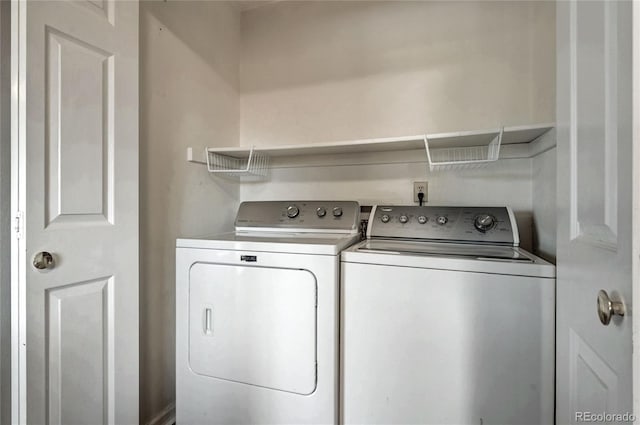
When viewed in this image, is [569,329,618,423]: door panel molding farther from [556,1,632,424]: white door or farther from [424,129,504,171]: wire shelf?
[424,129,504,171]: wire shelf

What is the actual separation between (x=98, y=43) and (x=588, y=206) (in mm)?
1633

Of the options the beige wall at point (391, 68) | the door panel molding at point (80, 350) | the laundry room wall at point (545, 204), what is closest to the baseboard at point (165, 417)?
the door panel molding at point (80, 350)

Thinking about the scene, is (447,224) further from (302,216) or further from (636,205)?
(636,205)

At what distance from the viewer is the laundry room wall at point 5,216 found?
963mm

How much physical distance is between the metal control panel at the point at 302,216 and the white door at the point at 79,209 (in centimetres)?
66

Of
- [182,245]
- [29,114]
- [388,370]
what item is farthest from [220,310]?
[29,114]

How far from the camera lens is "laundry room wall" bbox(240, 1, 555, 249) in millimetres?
1643

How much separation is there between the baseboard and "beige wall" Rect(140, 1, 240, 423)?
2 centimetres

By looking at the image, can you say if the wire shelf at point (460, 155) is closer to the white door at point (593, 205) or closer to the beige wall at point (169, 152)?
the white door at point (593, 205)

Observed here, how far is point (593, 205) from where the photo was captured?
659mm

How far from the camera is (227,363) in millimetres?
1330

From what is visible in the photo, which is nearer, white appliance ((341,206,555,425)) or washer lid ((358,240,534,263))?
white appliance ((341,206,555,425))

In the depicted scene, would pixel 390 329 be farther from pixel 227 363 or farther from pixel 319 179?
pixel 319 179

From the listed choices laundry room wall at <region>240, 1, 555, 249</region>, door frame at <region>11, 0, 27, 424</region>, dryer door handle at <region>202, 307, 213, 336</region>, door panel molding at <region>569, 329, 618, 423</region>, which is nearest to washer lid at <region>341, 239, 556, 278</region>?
door panel molding at <region>569, 329, 618, 423</region>
